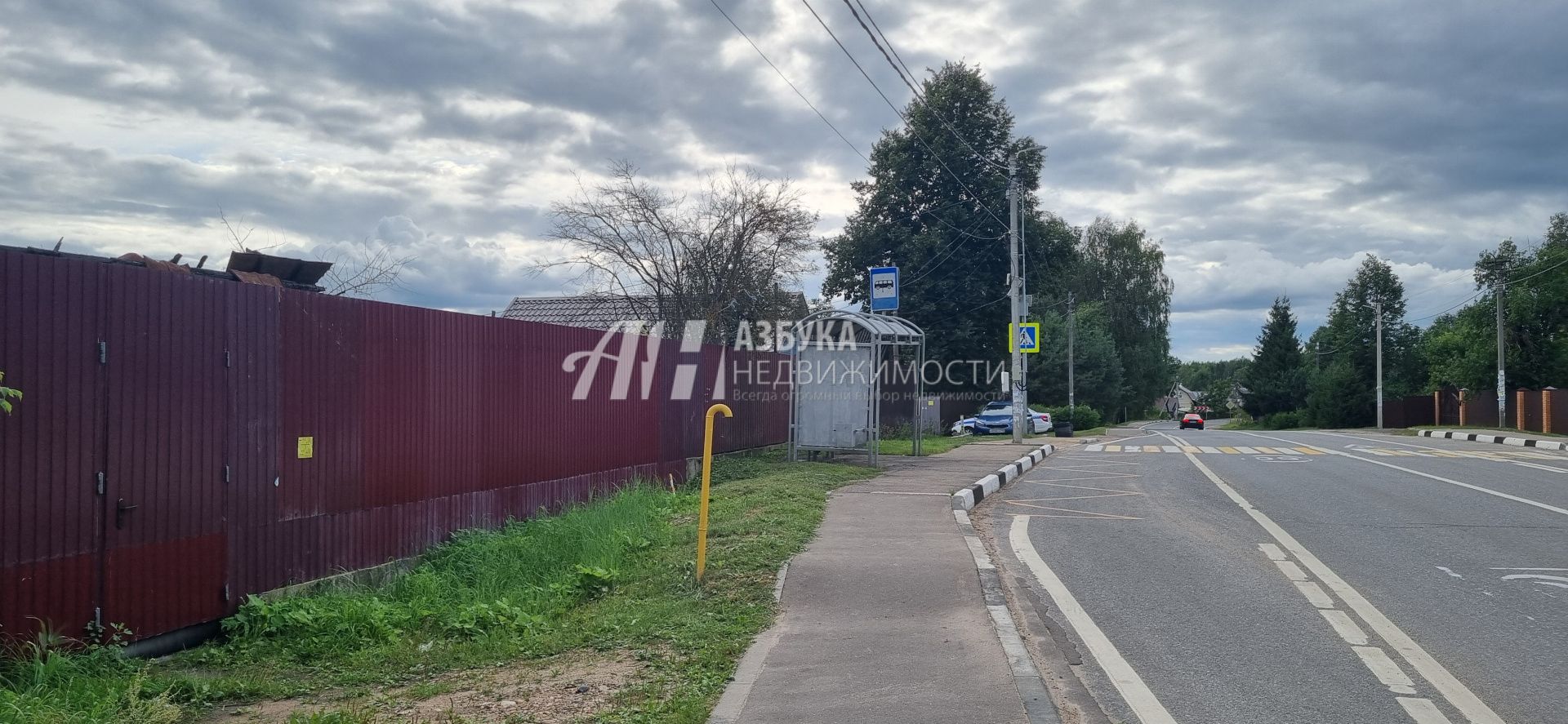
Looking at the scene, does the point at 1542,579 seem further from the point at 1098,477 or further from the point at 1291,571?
the point at 1098,477

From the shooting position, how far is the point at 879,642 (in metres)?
5.69

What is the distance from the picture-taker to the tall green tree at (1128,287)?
208ft

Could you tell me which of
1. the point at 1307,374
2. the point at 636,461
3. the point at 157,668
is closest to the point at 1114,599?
the point at 157,668

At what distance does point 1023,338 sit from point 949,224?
11611 millimetres

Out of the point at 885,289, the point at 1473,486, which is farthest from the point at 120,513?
the point at 885,289

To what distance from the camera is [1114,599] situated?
7121 millimetres

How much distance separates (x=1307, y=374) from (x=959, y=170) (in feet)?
155

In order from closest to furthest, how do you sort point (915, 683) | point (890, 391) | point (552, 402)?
point (915, 683) → point (552, 402) → point (890, 391)

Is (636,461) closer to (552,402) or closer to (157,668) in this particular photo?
(552,402)

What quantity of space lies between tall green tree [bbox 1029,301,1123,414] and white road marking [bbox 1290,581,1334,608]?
136ft

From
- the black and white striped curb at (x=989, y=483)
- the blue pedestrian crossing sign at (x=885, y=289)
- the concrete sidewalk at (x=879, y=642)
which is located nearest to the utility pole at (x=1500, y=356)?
the black and white striped curb at (x=989, y=483)

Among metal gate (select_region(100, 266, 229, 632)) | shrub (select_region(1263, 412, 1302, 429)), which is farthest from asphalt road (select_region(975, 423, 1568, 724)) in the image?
shrub (select_region(1263, 412, 1302, 429))

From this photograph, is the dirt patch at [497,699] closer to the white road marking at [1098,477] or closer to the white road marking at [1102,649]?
the white road marking at [1102,649]

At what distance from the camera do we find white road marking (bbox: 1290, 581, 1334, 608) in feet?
22.3
